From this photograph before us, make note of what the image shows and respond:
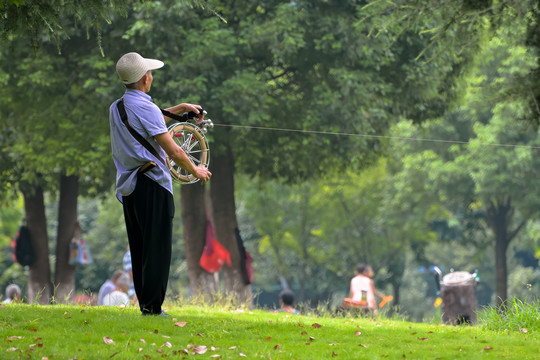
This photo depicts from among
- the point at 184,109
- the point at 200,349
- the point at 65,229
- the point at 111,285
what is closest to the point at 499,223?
the point at 65,229

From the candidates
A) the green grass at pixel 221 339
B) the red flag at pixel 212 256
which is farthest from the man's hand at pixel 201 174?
the red flag at pixel 212 256

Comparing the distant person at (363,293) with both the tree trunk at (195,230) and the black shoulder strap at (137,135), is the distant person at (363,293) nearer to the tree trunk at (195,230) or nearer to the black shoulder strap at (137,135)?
the tree trunk at (195,230)

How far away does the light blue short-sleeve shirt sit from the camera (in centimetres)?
725

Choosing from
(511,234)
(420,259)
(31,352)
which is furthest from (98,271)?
(31,352)

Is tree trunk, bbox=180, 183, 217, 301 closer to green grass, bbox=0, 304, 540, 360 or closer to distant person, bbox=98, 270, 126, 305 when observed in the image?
distant person, bbox=98, 270, 126, 305

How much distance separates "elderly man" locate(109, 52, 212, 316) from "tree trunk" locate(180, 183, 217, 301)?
11.4m

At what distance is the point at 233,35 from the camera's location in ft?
56.9

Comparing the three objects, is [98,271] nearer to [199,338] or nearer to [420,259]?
[420,259]

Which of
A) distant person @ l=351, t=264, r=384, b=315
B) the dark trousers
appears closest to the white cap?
the dark trousers

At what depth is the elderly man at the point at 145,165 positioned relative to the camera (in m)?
7.27

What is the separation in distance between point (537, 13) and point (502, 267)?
20058 mm

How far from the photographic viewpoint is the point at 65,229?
21125mm

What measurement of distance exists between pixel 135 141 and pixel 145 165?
0.71ft

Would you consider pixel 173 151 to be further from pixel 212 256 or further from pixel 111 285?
pixel 212 256
